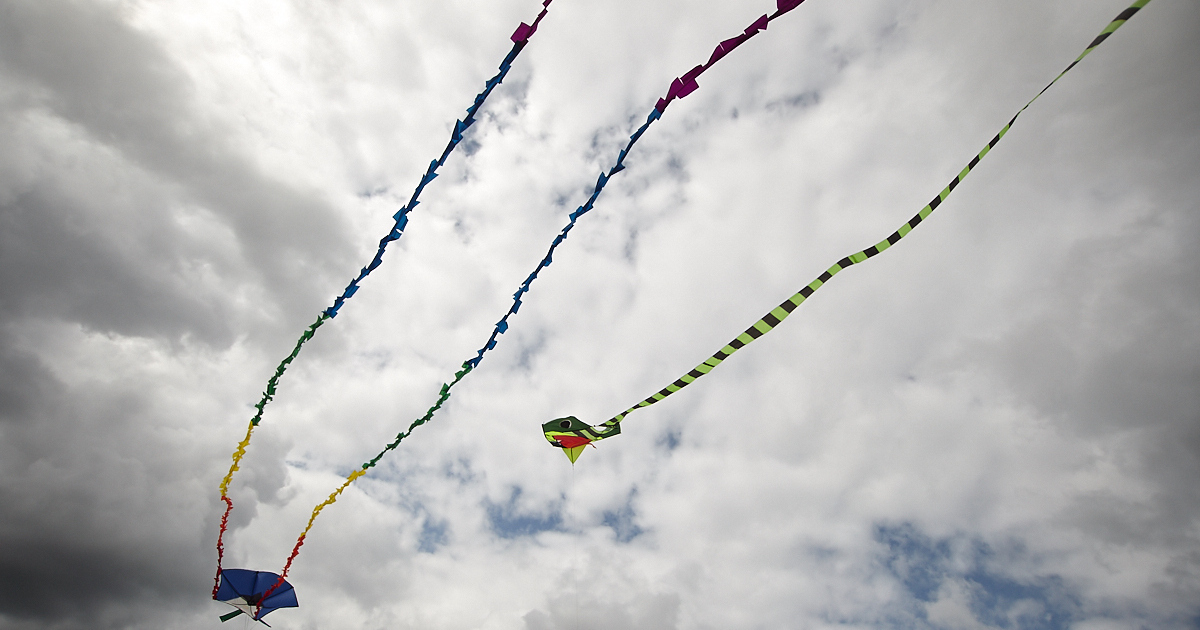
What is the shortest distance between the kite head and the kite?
16532 mm

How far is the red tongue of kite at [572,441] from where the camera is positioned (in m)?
13.4

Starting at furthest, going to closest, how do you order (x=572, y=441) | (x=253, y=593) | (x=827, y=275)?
(x=253, y=593), (x=572, y=441), (x=827, y=275)

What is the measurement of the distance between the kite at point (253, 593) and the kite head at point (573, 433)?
54.2 feet

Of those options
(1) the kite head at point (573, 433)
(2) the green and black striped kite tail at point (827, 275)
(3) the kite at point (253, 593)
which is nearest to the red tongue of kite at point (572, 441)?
(1) the kite head at point (573, 433)

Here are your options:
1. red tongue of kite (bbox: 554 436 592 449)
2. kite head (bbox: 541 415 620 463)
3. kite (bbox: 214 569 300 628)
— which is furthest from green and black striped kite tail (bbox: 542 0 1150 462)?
kite (bbox: 214 569 300 628)

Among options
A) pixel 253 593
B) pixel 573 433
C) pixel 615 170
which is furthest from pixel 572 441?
pixel 253 593

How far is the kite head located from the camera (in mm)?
Answer: 10837

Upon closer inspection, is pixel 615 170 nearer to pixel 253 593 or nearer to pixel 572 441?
pixel 572 441

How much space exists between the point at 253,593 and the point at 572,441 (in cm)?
1803

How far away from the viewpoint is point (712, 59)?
6664 millimetres

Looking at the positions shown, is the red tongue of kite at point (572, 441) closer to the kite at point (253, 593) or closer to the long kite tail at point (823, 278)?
the long kite tail at point (823, 278)

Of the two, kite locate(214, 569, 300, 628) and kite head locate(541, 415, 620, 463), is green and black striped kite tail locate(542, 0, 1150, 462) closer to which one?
kite head locate(541, 415, 620, 463)

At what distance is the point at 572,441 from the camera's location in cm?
1355

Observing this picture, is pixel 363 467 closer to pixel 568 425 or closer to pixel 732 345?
pixel 568 425
